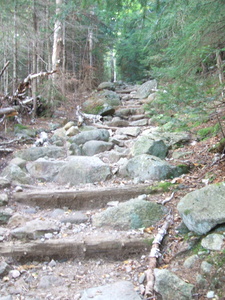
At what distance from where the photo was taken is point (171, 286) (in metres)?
2.36

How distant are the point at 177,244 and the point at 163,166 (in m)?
1.99

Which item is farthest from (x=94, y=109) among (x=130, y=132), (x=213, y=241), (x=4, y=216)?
(x=213, y=241)

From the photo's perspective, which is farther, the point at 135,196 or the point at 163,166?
the point at 163,166

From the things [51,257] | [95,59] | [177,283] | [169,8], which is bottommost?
[51,257]

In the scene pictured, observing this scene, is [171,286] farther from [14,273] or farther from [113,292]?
[14,273]

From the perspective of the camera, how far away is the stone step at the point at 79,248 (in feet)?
10.4

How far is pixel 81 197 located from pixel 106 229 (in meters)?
0.90

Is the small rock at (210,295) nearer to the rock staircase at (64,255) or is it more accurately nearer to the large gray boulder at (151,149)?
the rock staircase at (64,255)

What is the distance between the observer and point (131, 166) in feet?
16.9

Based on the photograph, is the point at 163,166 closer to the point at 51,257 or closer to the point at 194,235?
the point at 194,235

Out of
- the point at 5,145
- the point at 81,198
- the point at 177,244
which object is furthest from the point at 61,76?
the point at 177,244

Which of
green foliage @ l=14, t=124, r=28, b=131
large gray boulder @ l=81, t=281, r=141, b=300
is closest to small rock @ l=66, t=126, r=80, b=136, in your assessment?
green foliage @ l=14, t=124, r=28, b=131

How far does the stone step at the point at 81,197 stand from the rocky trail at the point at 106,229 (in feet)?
0.06

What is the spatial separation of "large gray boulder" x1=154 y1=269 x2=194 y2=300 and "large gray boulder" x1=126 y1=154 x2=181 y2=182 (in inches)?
94.6
